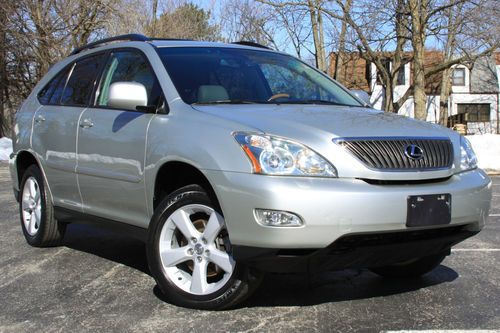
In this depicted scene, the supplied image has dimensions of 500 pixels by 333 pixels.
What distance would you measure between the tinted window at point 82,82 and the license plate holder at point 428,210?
2.89 metres

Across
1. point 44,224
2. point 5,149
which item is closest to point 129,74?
point 44,224

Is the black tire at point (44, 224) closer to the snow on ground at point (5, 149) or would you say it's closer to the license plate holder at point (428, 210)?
the license plate holder at point (428, 210)

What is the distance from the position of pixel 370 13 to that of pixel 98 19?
444 inches

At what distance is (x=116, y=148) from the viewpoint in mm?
4305

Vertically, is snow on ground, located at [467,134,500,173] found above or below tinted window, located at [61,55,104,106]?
below

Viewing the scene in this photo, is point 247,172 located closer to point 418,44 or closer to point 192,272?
point 192,272

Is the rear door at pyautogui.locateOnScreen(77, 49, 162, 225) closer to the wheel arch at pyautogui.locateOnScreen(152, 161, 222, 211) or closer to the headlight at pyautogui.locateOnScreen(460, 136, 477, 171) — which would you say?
the wheel arch at pyautogui.locateOnScreen(152, 161, 222, 211)

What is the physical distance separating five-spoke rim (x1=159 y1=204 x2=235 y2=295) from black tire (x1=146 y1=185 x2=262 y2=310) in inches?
1.0

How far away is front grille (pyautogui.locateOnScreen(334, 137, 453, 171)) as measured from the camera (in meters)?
3.32

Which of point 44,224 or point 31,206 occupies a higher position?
point 31,206

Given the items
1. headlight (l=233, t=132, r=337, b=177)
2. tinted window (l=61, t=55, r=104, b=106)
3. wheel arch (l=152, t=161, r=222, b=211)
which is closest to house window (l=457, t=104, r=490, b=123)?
tinted window (l=61, t=55, r=104, b=106)

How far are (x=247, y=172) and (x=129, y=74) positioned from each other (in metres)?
1.87

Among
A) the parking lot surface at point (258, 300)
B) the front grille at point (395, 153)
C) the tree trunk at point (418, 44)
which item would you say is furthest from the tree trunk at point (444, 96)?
the front grille at point (395, 153)

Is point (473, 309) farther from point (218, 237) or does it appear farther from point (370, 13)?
point (370, 13)
